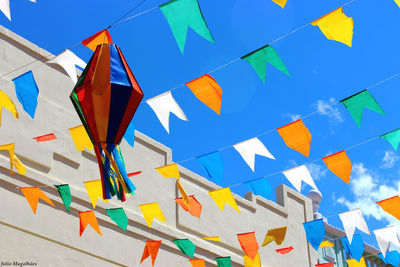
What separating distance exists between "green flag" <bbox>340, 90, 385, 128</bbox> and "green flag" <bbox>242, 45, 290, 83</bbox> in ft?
3.74

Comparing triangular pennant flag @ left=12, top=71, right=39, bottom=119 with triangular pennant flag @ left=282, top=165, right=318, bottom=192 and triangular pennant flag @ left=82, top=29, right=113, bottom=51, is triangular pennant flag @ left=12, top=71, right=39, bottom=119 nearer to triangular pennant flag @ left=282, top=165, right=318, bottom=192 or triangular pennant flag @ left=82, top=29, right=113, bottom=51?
triangular pennant flag @ left=82, top=29, right=113, bottom=51

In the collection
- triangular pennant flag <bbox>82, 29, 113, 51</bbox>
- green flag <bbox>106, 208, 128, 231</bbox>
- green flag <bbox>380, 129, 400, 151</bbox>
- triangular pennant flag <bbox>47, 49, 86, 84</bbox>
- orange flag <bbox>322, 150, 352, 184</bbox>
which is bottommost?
green flag <bbox>106, 208, 128, 231</bbox>

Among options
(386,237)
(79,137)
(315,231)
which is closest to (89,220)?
(79,137)

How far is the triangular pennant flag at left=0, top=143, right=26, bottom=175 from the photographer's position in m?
8.64

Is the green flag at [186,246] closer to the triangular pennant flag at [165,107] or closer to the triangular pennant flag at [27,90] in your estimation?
the triangular pennant flag at [165,107]

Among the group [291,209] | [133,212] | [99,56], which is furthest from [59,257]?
[291,209]

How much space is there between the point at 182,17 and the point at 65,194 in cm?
390

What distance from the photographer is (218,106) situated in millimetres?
7770

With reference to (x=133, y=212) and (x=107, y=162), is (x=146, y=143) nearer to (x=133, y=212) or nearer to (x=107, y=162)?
(x=133, y=212)

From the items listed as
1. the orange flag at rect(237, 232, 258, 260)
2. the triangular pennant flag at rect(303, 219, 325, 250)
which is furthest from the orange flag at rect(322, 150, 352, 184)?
the orange flag at rect(237, 232, 258, 260)

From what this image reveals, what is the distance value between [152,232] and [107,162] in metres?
4.84

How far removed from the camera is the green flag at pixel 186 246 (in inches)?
416

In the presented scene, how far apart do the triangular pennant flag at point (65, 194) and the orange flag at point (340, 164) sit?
3.81 m

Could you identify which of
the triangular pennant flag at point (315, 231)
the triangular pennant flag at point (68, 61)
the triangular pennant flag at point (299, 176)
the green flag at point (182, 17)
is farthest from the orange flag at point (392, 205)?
the triangular pennant flag at point (68, 61)
